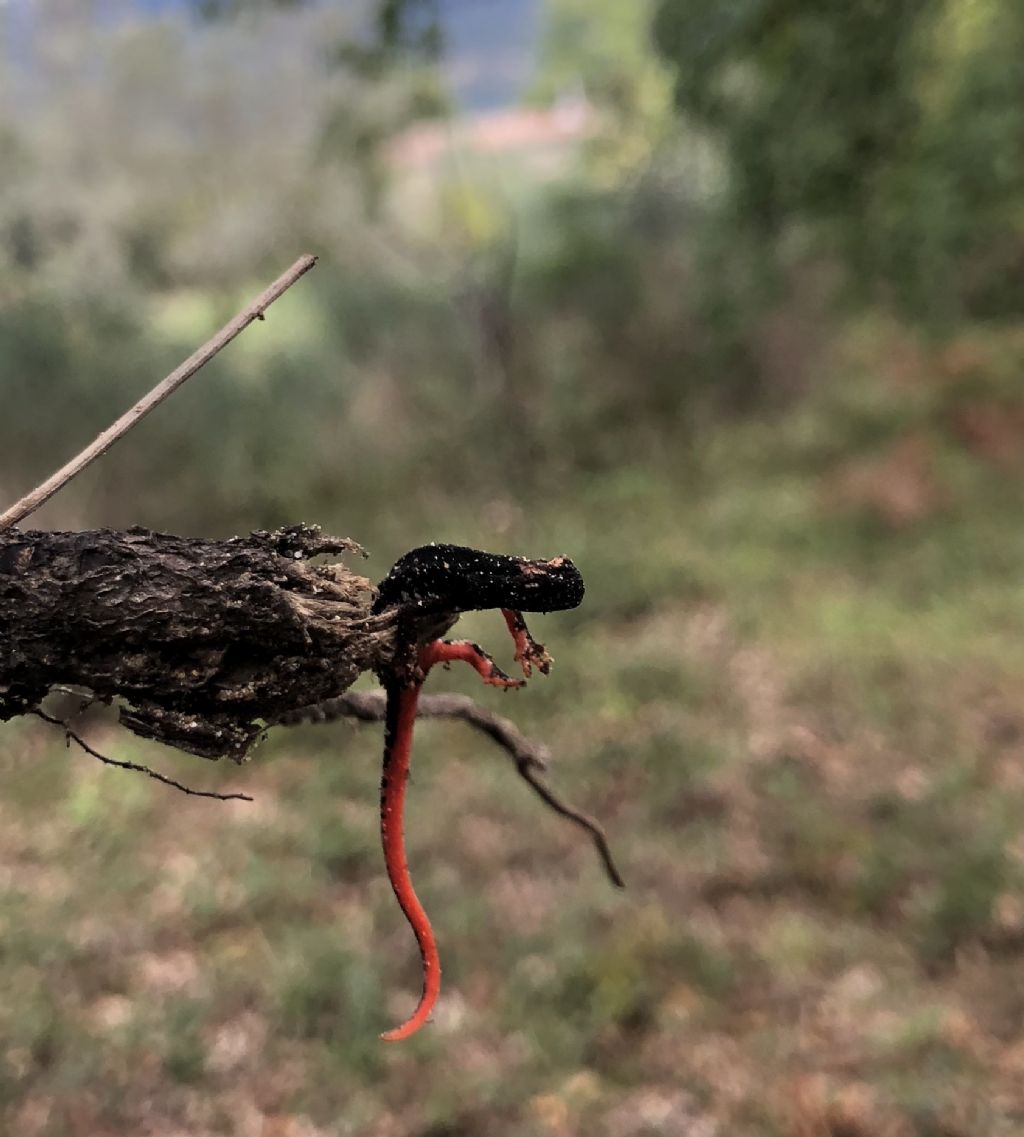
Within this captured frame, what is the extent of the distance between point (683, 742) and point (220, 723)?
13.1 feet

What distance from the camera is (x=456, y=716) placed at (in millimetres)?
1242

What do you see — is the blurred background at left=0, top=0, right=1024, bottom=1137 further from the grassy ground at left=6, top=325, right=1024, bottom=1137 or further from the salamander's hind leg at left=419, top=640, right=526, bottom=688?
the salamander's hind leg at left=419, top=640, right=526, bottom=688

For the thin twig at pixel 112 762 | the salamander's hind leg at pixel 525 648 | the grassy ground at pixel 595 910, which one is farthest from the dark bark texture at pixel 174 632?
the grassy ground at pixel 595 910

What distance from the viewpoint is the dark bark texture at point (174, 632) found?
0.87 meters

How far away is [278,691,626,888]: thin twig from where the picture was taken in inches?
43.8

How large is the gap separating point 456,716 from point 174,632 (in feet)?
1.47

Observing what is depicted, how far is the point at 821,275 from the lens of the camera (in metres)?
8.75

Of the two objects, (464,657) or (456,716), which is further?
(456,716)

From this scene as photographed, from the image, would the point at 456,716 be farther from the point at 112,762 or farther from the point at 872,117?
the point at 872,117

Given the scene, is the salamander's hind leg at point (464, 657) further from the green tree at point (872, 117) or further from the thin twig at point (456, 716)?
the green tree at point (872, 117)

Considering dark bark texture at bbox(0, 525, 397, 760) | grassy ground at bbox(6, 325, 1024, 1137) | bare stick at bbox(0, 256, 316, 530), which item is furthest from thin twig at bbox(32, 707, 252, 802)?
grassy ground at bbox(6, 325, 1024, 1137)

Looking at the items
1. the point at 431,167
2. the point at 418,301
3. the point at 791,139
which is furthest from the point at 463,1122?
the point at 431,167

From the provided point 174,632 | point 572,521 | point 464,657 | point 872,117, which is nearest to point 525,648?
point 464,657

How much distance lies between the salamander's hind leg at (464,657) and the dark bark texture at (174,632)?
86 millimetres
